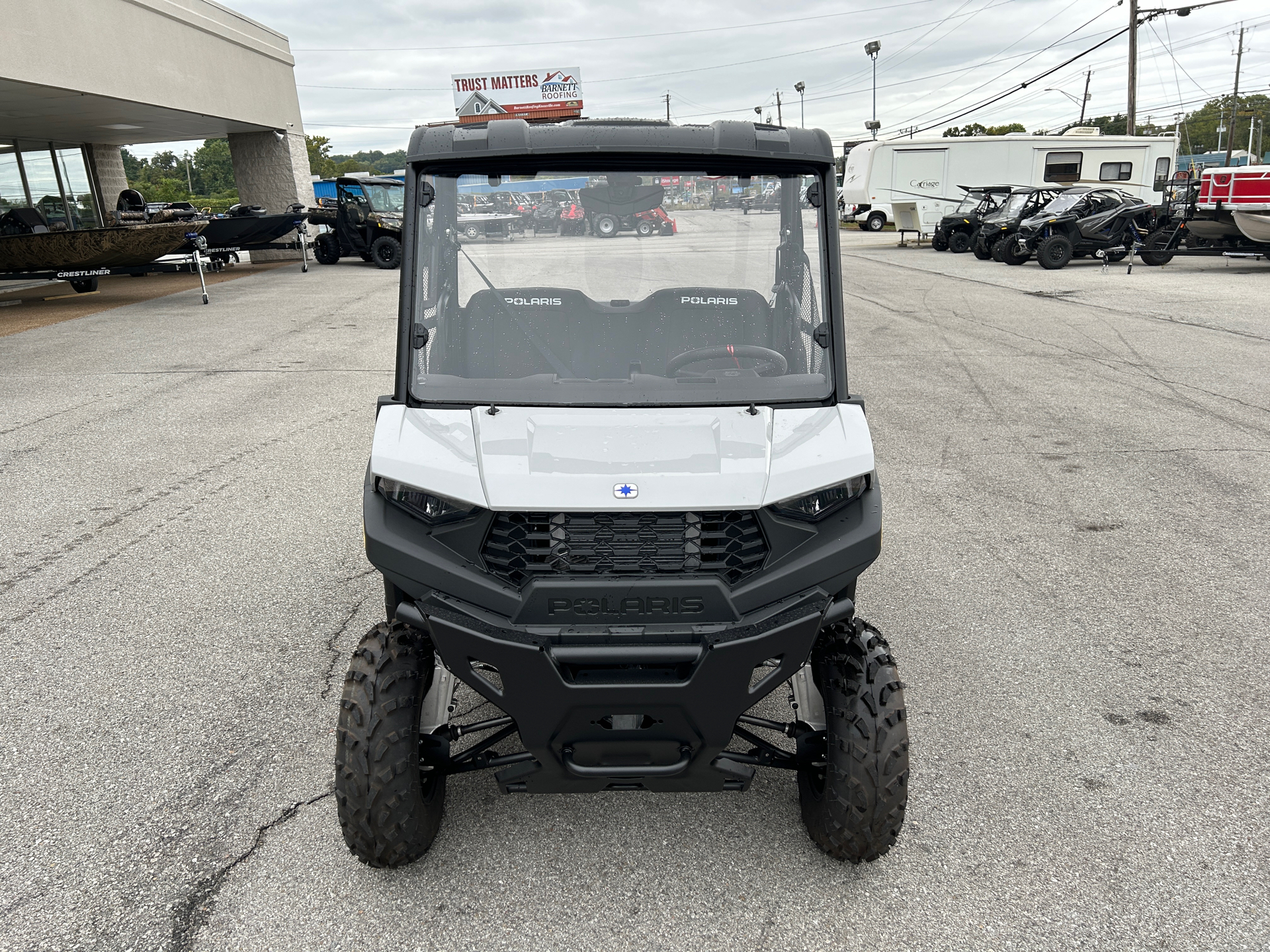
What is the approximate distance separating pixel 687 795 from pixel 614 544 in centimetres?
122

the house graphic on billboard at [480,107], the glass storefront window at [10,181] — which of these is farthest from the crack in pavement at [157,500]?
the glass storefront window at [10,181]

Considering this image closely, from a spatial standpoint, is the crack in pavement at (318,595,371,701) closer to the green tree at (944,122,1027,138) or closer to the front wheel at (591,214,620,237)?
the front wheel at (591,214,620,237)

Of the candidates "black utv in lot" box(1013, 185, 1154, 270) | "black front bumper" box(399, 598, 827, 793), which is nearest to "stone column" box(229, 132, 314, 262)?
"black utv in lot" box(1013, 185, 1154, 270)

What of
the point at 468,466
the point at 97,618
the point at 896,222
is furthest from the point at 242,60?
the point at 468,466

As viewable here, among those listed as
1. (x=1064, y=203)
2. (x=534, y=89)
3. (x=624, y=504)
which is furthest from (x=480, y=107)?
(x=534, y=89)

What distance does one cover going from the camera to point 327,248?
1006 inches

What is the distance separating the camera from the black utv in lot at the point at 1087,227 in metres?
20.6

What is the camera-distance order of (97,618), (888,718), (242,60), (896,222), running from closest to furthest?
1. (888,718)
2. (97,618)
3. (242,60)
4. (896,222)

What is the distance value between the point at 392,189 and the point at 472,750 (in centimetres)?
2445

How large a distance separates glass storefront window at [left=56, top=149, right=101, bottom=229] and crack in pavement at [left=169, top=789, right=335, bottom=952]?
1141 inches

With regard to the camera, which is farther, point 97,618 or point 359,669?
point 97,618

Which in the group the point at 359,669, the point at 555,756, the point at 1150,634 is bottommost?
the point at 1150,634

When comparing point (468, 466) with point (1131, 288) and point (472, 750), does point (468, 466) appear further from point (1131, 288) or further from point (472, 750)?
point (1131, 288)

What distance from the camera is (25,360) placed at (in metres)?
11.4
